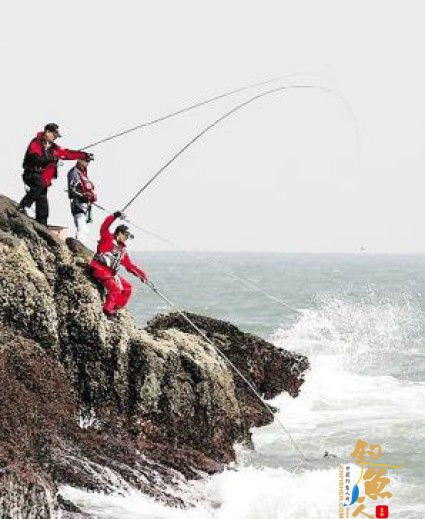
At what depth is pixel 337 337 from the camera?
29750 millimetres

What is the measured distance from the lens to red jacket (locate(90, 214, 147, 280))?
11.0m

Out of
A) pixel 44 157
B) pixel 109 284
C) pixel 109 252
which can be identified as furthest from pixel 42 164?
pixel 109 284

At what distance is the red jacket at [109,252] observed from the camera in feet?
36.0

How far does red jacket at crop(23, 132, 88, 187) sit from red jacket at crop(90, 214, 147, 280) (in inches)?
48.9

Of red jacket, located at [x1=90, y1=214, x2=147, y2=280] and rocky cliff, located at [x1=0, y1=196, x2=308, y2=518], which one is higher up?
red jacket, located at [x1=90, y1=214, x2=147, y2=280]

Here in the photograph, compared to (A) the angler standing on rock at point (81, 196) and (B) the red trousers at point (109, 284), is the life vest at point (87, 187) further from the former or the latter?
(B) the red trousers at point (109, 284)

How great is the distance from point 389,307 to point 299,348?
28.7 meters

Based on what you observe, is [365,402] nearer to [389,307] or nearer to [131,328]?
[131,328]

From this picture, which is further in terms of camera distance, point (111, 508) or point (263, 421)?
point (263, 421)

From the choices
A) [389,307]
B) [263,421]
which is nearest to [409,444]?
[263,421]

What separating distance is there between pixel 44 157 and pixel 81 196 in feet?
3.63
